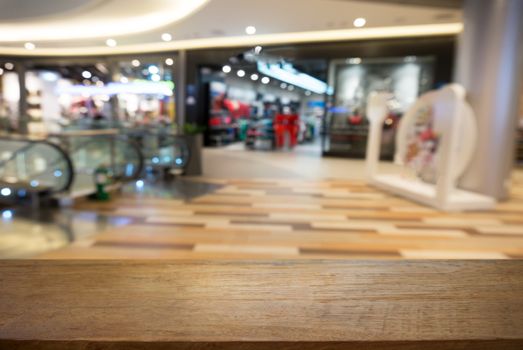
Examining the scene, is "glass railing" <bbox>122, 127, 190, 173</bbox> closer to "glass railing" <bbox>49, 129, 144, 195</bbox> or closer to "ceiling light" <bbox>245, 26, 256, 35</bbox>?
"glass railing" <bbox>49, 129, 144, 195</bbox>

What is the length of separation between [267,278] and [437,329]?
0.81ft

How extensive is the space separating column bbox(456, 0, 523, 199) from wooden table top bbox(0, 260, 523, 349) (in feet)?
14.3

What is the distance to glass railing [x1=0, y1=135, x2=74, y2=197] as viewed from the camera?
4098 millimetres

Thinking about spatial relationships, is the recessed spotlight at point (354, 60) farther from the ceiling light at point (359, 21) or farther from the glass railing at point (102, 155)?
the ceiling light at point (359, 21)

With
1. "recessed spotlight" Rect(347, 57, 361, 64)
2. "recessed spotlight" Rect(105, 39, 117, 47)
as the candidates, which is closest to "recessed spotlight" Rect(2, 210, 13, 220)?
"recessed spotlight" Rect(105, 39, 117, 47)

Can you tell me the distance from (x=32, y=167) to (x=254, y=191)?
2820mm

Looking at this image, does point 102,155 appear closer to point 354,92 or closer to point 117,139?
point 117,139

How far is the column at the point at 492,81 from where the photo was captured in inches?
164

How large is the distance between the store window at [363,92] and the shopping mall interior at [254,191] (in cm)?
5

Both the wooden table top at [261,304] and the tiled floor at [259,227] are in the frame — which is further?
the tiled floor at [259,227]

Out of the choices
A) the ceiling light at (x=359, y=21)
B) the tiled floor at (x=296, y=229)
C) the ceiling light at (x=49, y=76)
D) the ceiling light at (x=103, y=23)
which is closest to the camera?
the ceiling light at (x=103, y=23)

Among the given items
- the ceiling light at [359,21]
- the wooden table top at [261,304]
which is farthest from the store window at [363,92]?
the wooden table top at [261,304]

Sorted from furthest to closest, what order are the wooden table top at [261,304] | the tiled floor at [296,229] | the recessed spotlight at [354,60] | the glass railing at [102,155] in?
the recessed spotlight at [354,60] < the glass railing at [102,155] < the tiled floor at [296,229] < the wooden table top at [261,304]

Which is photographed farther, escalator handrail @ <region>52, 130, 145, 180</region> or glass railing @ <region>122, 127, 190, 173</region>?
glass railing @ <region>122, 127, 190, 173</region>
